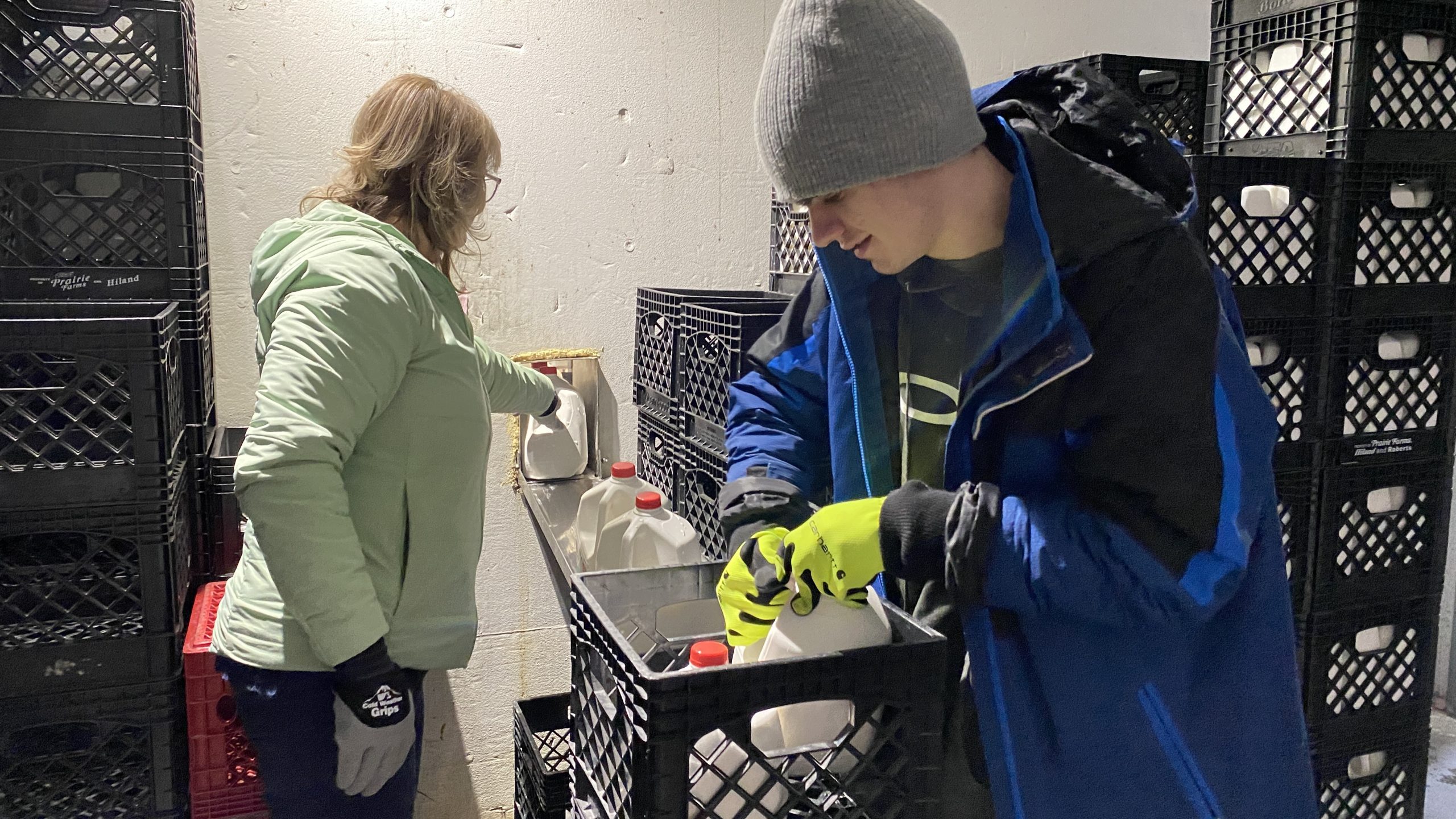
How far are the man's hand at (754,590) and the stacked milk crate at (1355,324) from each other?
114 centimetres

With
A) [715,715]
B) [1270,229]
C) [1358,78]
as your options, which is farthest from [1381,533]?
[715,715]

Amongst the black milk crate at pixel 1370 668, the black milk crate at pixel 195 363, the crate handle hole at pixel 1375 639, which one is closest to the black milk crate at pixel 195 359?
the black milk crate at pixel 195 363

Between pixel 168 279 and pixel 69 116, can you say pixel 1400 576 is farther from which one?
pixel 69 116

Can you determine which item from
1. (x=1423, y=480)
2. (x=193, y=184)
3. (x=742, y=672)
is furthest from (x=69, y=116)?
(x=1423, y=480)

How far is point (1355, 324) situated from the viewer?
6.14 feet

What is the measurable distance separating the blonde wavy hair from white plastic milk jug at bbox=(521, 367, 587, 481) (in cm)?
100

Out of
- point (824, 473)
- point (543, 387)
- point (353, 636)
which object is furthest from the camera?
point (543, 387)

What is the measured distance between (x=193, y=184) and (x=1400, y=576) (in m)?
2.57

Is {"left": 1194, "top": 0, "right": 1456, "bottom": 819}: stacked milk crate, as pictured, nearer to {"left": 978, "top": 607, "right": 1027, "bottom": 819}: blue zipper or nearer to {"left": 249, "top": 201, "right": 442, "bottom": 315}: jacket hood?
{"left": 978, "top": 607, "right": 1027, "bottom": 819}: blue zipper

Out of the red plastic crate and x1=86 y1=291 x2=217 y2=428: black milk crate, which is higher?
x1=86 y1=291 x2=217 y2=428: black milk crate

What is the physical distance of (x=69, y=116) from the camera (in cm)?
195

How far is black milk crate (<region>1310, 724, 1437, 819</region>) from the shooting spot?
1.95m

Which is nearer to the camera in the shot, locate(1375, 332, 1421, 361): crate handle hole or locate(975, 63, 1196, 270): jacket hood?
locate(975, 63, 1196, 270): jacket hood

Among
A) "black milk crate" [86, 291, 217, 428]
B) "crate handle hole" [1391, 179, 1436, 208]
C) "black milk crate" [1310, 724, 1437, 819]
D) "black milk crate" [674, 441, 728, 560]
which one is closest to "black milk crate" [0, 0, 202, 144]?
"black milk crate" [86, 291, 217, 428]
